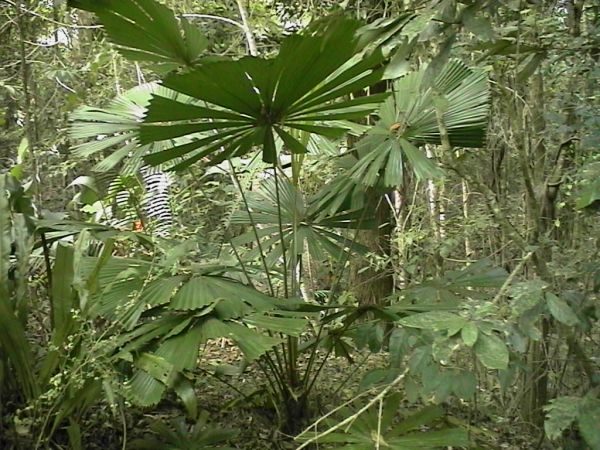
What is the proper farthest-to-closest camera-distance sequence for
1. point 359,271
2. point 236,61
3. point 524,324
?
point 359,271
point 236,61
point 524,324

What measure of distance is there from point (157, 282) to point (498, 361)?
4.62 feet

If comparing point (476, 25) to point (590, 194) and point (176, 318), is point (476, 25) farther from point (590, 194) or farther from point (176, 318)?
point (176, 318)

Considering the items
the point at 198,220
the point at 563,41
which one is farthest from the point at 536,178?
the point at 198,220

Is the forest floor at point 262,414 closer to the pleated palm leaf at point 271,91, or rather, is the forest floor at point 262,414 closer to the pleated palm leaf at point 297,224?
the pleated palm leaf at point 297,224

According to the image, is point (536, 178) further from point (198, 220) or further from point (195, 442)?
point (198, 220)

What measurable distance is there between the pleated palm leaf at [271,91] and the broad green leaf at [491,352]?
3.26 ft

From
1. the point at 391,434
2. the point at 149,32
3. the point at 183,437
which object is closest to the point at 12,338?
the point at 183,437

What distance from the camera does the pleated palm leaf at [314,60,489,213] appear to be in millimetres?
2611

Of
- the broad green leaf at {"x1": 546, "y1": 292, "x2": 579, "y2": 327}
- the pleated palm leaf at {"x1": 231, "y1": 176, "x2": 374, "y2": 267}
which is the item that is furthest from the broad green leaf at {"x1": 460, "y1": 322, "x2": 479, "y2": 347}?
the pleated palm leaf at {"x1": 231, "y1": 176, "x2": 374, "y2": 267}

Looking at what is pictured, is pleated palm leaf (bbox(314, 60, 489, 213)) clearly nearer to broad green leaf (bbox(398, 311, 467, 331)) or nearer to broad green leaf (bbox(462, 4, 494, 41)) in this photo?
broad green leaf (bbox(462, 4, 494, 41))

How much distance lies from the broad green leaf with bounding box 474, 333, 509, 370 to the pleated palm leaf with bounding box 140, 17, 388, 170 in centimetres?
99

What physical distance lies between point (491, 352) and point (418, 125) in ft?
4.89

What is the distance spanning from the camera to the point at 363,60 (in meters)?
2.12

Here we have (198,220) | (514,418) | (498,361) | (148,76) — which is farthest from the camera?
(148,76)
